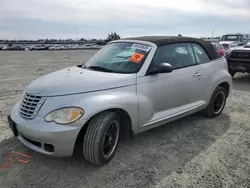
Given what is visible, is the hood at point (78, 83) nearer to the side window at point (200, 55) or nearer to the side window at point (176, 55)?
the side window at point (176, 55)

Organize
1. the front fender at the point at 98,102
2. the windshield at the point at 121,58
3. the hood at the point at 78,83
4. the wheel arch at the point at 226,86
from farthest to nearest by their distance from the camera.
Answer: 1. the wheel arch at the point at 226,86
2. the windshield at the point at 121,58
3. the hood at the point at 78,83
4. the front fender at the point at 98,102

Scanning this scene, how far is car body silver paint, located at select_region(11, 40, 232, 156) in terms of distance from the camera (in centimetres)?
274

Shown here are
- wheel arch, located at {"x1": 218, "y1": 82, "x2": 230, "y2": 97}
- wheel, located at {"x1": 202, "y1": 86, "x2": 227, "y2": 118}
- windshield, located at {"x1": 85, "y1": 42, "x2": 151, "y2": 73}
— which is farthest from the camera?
wheel arch, located at {"x1": 218, "y1": 82, "x2": 230, "y2": 97}

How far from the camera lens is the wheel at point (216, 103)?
4648 mm

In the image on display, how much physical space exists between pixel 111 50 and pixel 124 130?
1432 millimetres

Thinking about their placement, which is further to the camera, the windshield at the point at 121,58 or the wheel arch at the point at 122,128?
the windshield at the point at 121,58

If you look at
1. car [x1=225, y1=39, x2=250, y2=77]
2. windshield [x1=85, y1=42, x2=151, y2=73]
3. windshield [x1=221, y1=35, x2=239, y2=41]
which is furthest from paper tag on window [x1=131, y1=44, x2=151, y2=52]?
windshield [x1=221, y1=35, x2=239, y2=41]

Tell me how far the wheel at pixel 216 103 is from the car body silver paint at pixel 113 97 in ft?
1.22

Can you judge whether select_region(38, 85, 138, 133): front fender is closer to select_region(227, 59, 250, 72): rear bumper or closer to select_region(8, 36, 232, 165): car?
select_region(8, 36, 232, 165): car

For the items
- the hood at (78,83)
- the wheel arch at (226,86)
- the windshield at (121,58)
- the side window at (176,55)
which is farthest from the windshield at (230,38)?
the hood at (78,83)

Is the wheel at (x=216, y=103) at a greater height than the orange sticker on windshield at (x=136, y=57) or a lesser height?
lesser

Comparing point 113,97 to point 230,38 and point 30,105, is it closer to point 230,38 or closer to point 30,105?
point 30,105

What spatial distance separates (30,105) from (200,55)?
3.07m

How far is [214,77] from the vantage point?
178 inches
